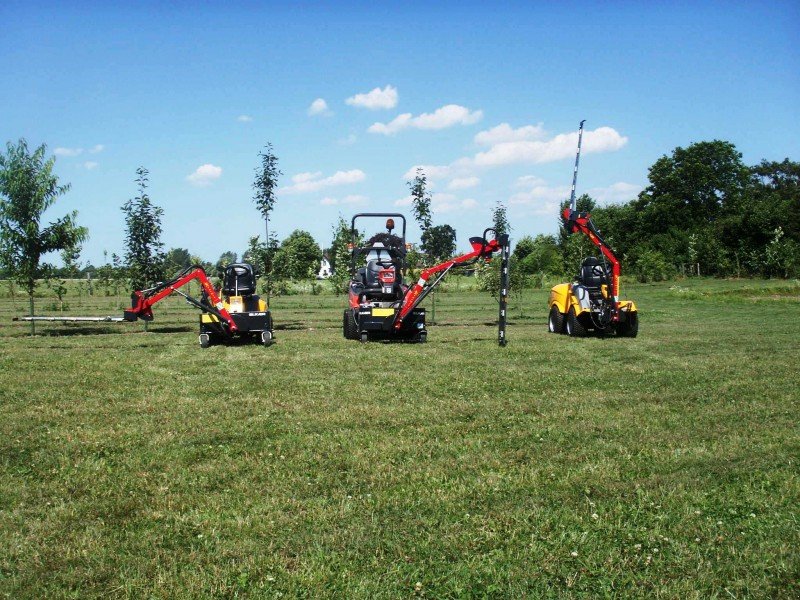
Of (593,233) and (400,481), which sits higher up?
(593,233)

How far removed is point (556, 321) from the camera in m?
19.2

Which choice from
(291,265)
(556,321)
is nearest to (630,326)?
(556,321)

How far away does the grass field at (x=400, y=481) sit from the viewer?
4.34m

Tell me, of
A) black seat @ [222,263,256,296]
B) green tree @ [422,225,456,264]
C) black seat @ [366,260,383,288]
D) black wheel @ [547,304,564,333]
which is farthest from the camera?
green tree @ [422,225,456,264]

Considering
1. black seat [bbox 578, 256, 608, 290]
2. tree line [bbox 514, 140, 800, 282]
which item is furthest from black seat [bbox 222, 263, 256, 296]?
tree line [bbox 514, 140, 800, 282]

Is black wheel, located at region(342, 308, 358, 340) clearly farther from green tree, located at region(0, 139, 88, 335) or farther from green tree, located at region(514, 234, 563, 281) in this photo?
green tree, located at region(514, 234, 563, 281)

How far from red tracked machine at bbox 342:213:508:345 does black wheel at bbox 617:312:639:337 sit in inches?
160

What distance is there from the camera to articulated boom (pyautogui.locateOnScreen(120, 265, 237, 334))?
16.0 m

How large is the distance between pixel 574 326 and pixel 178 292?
9.04 meters

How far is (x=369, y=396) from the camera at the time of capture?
31.1ft

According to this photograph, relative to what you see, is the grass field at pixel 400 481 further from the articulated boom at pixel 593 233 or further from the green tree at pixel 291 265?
the green tree at pixel 291 265

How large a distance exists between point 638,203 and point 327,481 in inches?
2985

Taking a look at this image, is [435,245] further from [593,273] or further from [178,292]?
[178,292]

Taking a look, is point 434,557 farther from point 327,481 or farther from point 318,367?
point 318,367
